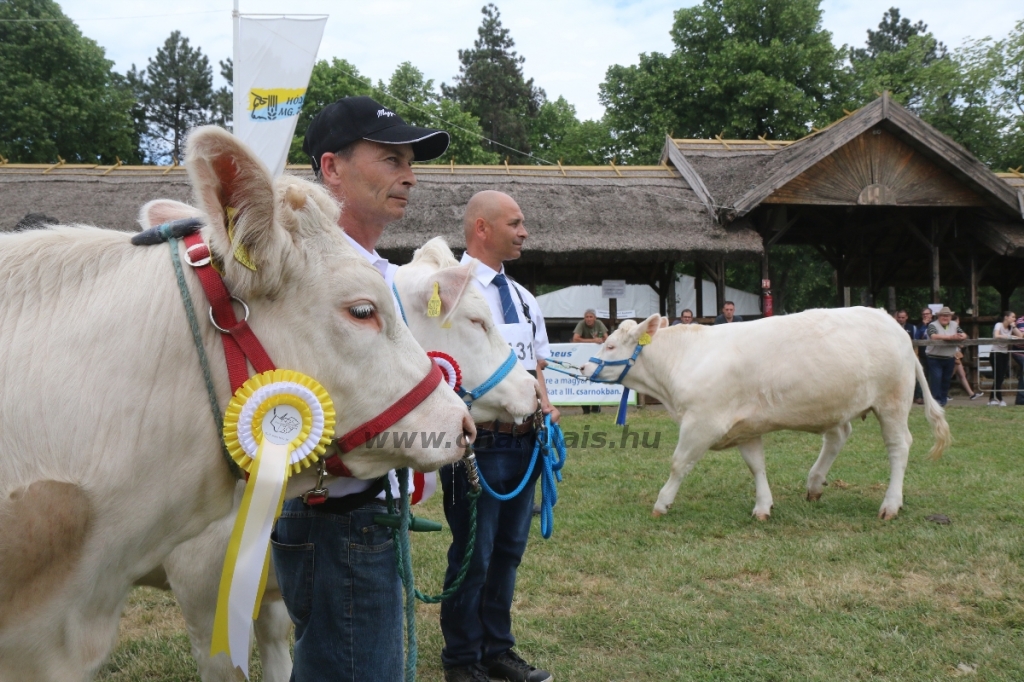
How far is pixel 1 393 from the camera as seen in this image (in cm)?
131

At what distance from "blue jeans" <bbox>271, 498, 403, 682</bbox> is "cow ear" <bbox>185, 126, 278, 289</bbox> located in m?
0.90

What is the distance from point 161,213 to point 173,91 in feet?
173

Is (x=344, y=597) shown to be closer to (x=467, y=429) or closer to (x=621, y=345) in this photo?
(x=467, y=429)

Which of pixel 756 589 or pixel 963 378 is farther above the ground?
pixel 963 378

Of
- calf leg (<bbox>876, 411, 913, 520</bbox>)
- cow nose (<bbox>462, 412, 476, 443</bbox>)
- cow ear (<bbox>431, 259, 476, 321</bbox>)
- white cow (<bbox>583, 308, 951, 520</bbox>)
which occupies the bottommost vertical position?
calf leg (<bbox>876, 411, 913, 520</bbox>)

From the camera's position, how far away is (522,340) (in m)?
3.93

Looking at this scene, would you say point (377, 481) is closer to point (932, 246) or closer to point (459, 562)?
point (459, 562)

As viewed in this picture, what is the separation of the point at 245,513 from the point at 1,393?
1.56 feet

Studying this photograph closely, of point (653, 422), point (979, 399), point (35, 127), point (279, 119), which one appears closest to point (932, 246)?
point (979, 399)

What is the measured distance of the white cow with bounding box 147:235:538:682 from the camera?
108 inches

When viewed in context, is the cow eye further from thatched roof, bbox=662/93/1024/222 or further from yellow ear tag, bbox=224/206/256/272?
thatched roof, bbox=662/93/1024/222

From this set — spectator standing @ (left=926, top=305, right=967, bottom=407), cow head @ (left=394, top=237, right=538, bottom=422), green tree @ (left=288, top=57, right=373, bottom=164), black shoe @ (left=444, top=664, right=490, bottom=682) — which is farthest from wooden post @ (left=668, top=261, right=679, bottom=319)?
green tree @ (left=288, top=57, right=373, bottom=164)

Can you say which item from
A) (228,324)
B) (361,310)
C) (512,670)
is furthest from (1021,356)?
(228,324)

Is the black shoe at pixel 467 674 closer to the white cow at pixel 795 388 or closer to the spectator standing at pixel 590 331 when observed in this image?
the white cow at pixel 795 388
